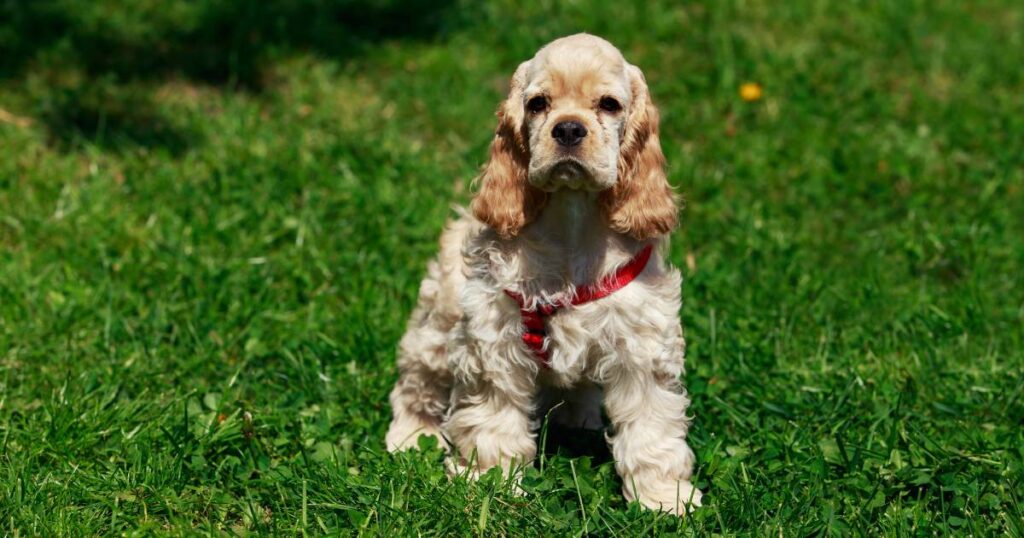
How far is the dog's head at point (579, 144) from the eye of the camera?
11.5 feet

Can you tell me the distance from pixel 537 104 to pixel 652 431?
1.21 metres

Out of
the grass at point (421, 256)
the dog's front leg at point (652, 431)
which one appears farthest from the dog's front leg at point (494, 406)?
the dog's front leg at point (652, 431)

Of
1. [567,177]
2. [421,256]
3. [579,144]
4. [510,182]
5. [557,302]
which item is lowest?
[421,256]

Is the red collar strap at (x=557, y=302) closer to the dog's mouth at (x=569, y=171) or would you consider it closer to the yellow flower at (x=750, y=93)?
the dog's mouth at (x=569, y=171)

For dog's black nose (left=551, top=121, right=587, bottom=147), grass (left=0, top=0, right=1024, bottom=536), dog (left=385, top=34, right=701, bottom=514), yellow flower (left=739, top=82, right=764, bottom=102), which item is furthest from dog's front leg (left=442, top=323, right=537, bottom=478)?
yellow flower (left=739, top=82, right=764, bottom=102)

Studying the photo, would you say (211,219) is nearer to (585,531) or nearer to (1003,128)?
(585,531)

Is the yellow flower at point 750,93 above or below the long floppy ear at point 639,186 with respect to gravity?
below

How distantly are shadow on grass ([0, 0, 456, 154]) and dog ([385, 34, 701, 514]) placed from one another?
313cm

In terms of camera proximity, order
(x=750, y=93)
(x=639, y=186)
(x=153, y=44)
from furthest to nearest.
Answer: (x=153, y=44), (x=750, y=93), (x=639, y=186)

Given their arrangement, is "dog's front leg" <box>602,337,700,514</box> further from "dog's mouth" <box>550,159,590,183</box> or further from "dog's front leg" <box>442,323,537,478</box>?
"dog's mouth" <box>550,159,590,183</box>

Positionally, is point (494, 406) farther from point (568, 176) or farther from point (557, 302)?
point (568, 176)

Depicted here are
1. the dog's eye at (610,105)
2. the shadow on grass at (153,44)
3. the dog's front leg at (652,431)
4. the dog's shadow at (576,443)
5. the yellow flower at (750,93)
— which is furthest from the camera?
the yellow flower at (750,93)

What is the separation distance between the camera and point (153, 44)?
730 centimetres

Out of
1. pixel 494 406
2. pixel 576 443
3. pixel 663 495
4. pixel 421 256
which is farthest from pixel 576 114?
pixel 421 256
